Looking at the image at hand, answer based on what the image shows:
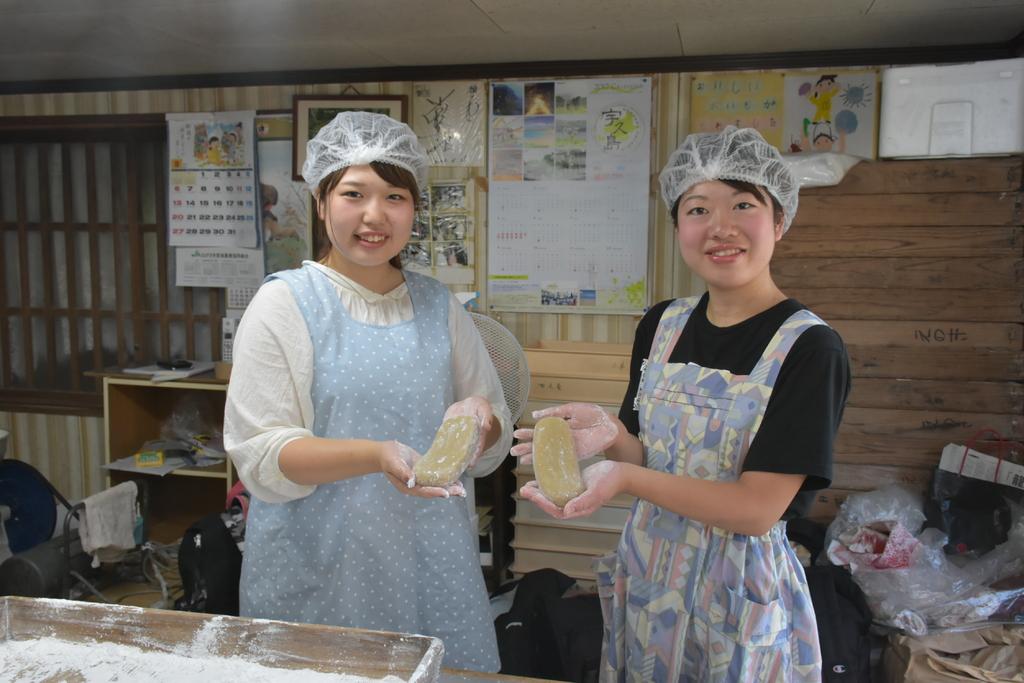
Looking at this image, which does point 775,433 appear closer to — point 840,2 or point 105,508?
point 840,2

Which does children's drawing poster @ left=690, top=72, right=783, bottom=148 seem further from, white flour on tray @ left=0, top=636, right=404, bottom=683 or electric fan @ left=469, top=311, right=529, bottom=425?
white flour on tray @ left=0, top=636, right=404, bottom=683

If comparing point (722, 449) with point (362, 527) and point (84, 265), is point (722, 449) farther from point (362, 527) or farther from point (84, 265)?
point (84, 265)

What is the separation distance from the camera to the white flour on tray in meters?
1.17

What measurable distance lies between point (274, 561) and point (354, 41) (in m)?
2.32

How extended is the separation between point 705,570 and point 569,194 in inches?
94.5

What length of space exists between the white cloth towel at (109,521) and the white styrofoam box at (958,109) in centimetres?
358

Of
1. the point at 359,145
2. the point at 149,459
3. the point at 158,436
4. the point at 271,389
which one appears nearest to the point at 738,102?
the point at 359,145

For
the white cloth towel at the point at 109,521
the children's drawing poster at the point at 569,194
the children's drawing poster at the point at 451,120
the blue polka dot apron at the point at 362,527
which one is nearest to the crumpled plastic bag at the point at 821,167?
the children's drawing poster at the point at 569,194

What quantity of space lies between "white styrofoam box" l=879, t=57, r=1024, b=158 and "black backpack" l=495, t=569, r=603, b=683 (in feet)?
7.10

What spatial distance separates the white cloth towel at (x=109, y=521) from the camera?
3.17 m

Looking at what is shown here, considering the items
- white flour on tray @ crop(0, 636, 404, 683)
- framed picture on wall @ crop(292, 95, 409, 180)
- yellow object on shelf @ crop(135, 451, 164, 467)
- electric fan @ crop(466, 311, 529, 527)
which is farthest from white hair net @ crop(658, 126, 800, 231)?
yellow object on shelf @ crop(135, 451, 164, 467)

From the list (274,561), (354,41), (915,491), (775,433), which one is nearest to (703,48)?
(354,41)

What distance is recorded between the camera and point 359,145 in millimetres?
1583

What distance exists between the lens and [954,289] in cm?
291
